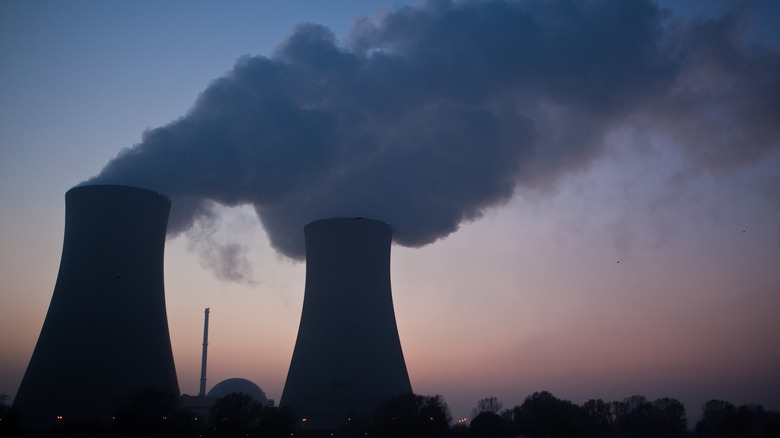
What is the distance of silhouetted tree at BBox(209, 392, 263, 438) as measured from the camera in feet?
62.2

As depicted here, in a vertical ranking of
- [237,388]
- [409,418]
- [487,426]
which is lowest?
[487,426]

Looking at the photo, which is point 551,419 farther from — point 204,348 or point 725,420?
point 204,348

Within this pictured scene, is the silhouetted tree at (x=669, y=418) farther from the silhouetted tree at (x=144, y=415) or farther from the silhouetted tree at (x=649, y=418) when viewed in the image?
the silhouetted tree at (x=144, y=415)

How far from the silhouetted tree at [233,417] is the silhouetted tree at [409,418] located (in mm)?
3663

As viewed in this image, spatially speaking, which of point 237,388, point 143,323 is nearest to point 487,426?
point 237,388

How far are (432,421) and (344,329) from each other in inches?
214

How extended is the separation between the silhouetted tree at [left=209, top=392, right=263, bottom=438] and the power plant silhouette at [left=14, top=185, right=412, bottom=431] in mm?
1903

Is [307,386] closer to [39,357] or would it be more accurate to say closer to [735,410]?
[39,357]

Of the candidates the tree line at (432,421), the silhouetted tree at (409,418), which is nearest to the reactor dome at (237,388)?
the tree line at (432,421)

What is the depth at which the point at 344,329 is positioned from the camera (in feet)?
57.0

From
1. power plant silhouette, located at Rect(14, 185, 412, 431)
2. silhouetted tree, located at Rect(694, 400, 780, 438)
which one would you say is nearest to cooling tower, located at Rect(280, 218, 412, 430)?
power plant silhouette, located at Rect(14, 185, 412, 431)

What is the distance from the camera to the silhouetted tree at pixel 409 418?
1839 cm

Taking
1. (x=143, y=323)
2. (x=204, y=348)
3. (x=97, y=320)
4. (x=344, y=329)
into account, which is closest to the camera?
(x=97, y=320)

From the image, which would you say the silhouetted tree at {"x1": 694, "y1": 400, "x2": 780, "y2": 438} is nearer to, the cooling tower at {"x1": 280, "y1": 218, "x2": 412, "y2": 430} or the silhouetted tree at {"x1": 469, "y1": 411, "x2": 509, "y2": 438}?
the silhouetted tree at {"x1": 469, "y1": 411, "x2": 509, "y2": 438}
